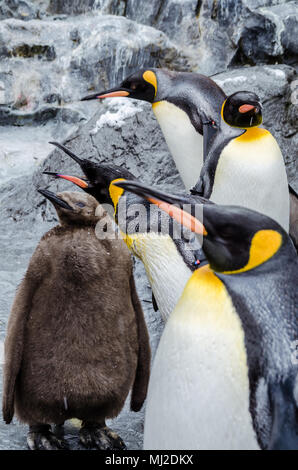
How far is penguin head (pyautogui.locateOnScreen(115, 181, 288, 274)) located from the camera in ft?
5.35

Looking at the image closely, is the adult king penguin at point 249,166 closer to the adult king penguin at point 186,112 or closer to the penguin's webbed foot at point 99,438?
the adult king penguin at point 186,112

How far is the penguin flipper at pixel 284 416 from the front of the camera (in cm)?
145

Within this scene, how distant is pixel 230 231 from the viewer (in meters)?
1.65

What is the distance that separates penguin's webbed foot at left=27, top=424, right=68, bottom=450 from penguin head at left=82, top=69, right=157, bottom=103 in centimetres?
313

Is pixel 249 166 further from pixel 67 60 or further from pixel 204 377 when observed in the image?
pixel 67 60

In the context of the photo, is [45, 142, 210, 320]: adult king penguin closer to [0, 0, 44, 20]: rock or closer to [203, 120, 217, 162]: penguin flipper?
[203, 120, 217, 162]: penguin flipper

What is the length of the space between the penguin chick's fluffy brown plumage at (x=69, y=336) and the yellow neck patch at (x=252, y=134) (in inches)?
60.9

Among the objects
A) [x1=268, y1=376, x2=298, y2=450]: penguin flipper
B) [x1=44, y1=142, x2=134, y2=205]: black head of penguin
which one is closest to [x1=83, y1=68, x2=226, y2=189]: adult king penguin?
[x1=44, y1=142, x2=134, y2=205]: black head of penguin

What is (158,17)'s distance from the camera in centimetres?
797

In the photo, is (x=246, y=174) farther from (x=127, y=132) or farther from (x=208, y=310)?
(x=208, y=310)

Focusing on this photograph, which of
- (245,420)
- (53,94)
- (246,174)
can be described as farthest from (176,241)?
(53,94)

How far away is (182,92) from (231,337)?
3.35 meters

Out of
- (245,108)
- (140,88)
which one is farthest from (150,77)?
(245,108)
